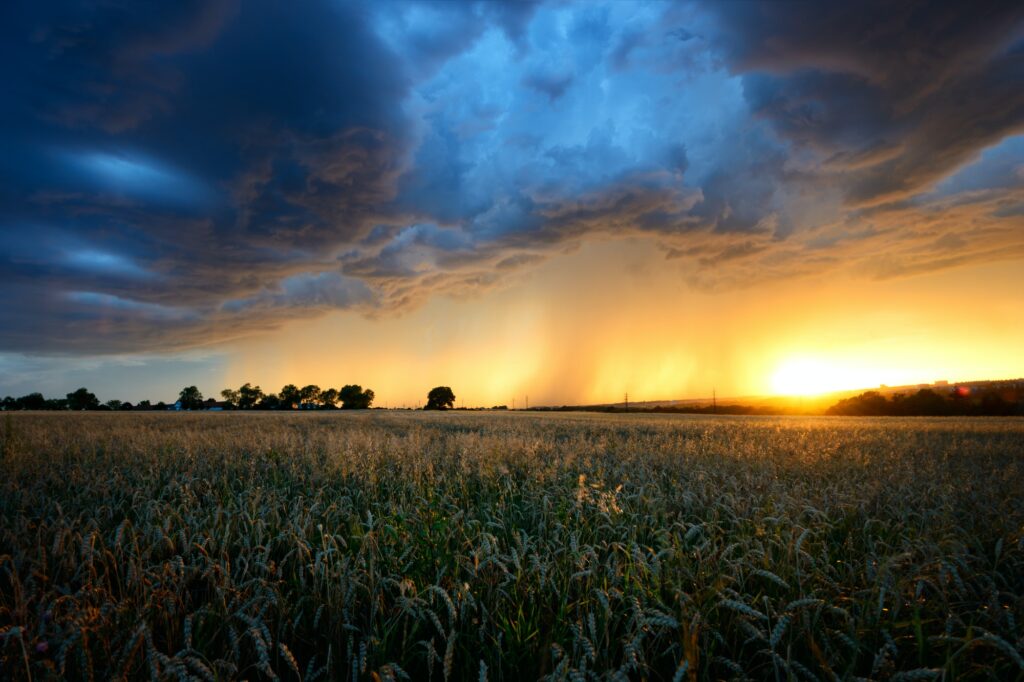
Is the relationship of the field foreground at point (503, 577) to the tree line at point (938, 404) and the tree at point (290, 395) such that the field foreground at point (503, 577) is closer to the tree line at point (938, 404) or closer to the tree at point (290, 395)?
the tree line at point (938, 404)

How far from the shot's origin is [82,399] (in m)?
100

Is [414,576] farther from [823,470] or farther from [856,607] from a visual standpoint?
[823,470]

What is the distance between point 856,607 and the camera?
3.37 m

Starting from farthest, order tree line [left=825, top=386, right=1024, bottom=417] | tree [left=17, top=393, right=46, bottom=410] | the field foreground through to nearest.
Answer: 1. tree [left=17, top=393, right=46, bottom=410]
2. tree line [left=825, top=386, right=1024, bottom=417]
3. the field foreground

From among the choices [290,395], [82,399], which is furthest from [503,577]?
[82,399]

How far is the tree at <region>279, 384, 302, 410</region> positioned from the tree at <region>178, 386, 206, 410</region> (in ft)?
55.6

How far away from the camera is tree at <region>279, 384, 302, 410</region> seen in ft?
371

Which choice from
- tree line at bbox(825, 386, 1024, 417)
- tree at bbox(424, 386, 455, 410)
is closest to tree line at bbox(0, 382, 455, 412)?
tree at bbox(424, 386, 455, 410)

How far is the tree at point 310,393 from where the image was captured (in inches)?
4663

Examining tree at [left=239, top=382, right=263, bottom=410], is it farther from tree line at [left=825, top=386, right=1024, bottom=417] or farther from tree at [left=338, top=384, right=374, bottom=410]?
tree line at [left=825, top=386, right=1024, bottom=417]

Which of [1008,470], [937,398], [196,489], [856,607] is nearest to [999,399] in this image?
[937,398]

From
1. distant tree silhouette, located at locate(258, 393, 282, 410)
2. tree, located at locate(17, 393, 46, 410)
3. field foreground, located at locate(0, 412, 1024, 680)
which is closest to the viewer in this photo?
field foreground, located at locate(0, 412, 1024, 680)

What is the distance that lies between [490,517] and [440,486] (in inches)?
78.3

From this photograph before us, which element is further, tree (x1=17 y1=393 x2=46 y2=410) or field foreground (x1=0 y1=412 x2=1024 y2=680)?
tree (x1=17 y1=393 x2=46 y2=410)
